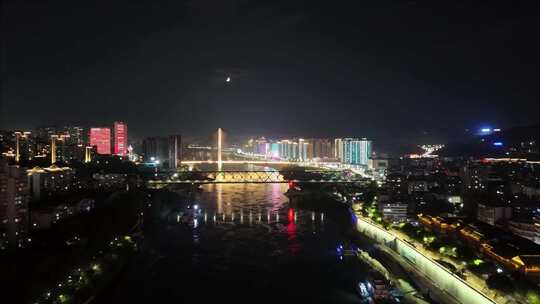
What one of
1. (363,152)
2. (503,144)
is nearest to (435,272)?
(503,144)

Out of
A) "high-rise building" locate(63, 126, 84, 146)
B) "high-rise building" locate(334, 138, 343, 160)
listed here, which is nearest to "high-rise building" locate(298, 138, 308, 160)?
"high-rise building" locate(334, 138, 343, 160)

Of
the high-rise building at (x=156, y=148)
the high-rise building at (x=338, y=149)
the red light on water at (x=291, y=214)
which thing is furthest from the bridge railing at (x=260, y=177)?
the high-rise building at (x=338, y=149)

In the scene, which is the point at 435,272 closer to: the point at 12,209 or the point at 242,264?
the point at 242,264

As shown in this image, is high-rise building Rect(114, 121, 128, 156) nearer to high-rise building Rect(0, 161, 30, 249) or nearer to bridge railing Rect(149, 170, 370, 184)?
bridge railing Rect(149, 170, 370, 184)

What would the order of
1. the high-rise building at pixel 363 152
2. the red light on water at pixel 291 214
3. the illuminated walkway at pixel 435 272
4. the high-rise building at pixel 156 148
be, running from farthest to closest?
the high-rise building at pixel 363 152
the high-rise building at pixel 156 148
the red light on water at pixel 291 214
the illuminated walkway at pixel 435 272

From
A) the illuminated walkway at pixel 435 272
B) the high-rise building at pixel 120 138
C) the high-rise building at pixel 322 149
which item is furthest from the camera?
the high-rise building at pixel 322 149

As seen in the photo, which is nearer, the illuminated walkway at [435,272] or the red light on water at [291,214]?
the illuminated walkway at [435,272]

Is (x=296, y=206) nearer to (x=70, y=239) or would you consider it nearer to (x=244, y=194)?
(x=244, y=194)

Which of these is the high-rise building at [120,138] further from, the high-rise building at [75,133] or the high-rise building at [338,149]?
the high-rise building at [338,149]
